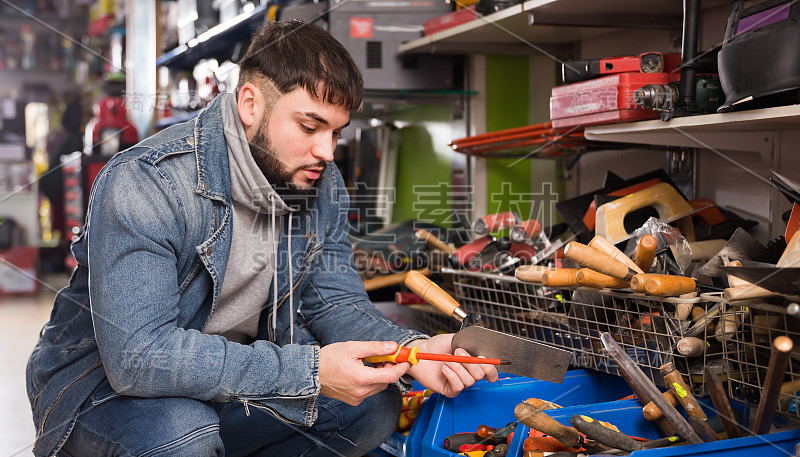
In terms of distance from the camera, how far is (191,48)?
11.4 feet

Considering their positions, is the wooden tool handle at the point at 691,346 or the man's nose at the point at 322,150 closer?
the wooden tool handle at the point at 691,346

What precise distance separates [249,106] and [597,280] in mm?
709

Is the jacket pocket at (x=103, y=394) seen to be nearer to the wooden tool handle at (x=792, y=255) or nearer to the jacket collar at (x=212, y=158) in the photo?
the jacket collar at (x=212, y=158)

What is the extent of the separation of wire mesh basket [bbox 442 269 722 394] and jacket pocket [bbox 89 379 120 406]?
0.78 m

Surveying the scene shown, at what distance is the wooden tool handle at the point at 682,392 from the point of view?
43.9 inches

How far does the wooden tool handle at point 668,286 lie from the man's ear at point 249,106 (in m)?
0.75

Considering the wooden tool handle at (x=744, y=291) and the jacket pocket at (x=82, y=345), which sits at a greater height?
the wooden tool handle at (x=744, y=291)

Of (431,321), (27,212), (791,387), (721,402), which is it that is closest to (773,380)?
(721,402)

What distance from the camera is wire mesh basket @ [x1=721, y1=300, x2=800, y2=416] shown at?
104cm

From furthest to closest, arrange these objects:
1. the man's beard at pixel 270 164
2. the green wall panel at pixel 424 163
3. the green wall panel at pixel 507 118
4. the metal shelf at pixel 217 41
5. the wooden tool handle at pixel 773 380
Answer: the metal shelf at pixel 217 41 → the green wall panel at pixel 424 163 → the green wall panel at pixel 507 118 → the man's beard at pixel 270 164 → the wooden tool handle at pixel 773 380

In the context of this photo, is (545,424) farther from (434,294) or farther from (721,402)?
(434,294)

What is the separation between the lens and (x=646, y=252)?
123cm

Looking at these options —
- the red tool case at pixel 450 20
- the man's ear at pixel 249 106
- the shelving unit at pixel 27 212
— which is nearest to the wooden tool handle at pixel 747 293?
the man's ear at pixel 249 106

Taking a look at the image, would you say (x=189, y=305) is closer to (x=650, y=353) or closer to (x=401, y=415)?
(x=401, y=415)
